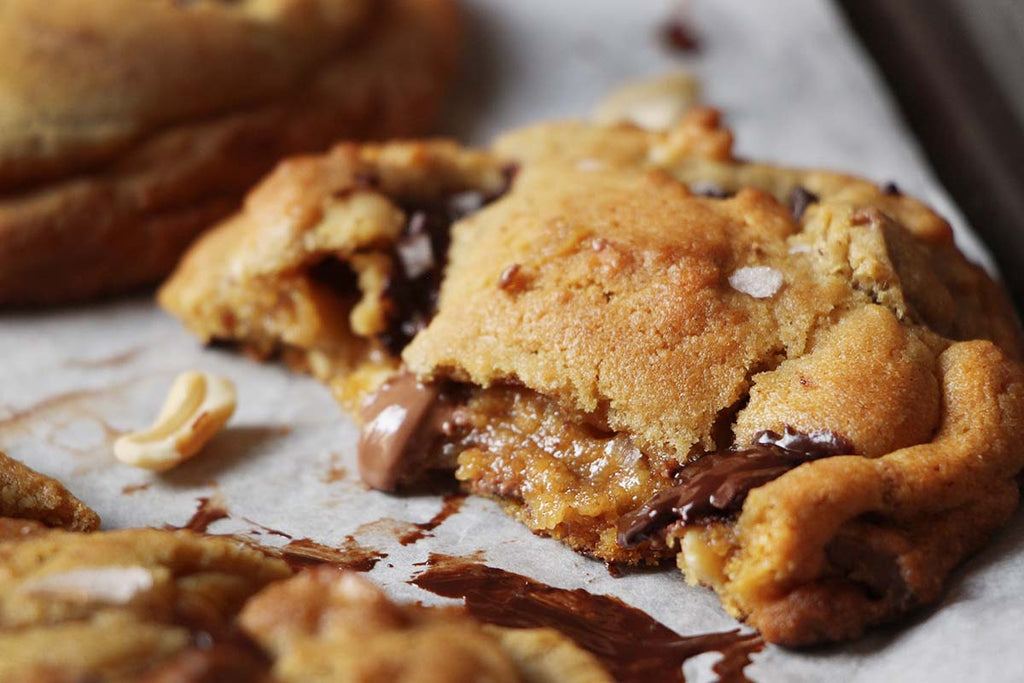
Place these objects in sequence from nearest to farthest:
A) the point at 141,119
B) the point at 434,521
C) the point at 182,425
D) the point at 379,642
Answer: the point at 379,642
the point at 434,521
the point at 182,425
the point at 141,119

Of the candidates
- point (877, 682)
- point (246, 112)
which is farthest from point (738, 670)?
point (246, 112)

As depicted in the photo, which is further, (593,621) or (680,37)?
(680,37)

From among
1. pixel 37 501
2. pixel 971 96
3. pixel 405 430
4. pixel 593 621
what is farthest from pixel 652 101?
pixel 37 501

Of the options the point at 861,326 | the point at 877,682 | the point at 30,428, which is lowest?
the point at 30,428

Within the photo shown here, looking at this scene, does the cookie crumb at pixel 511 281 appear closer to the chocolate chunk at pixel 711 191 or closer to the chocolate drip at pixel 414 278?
the chocolate drip at pixel 414 278

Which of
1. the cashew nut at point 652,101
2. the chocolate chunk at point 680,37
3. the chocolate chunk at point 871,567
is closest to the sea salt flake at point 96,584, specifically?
the chocolate chunk at point 871,567

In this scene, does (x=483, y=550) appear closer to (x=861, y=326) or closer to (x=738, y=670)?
(x=738, y=670)

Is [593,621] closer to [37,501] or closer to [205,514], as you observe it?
[205,514]
